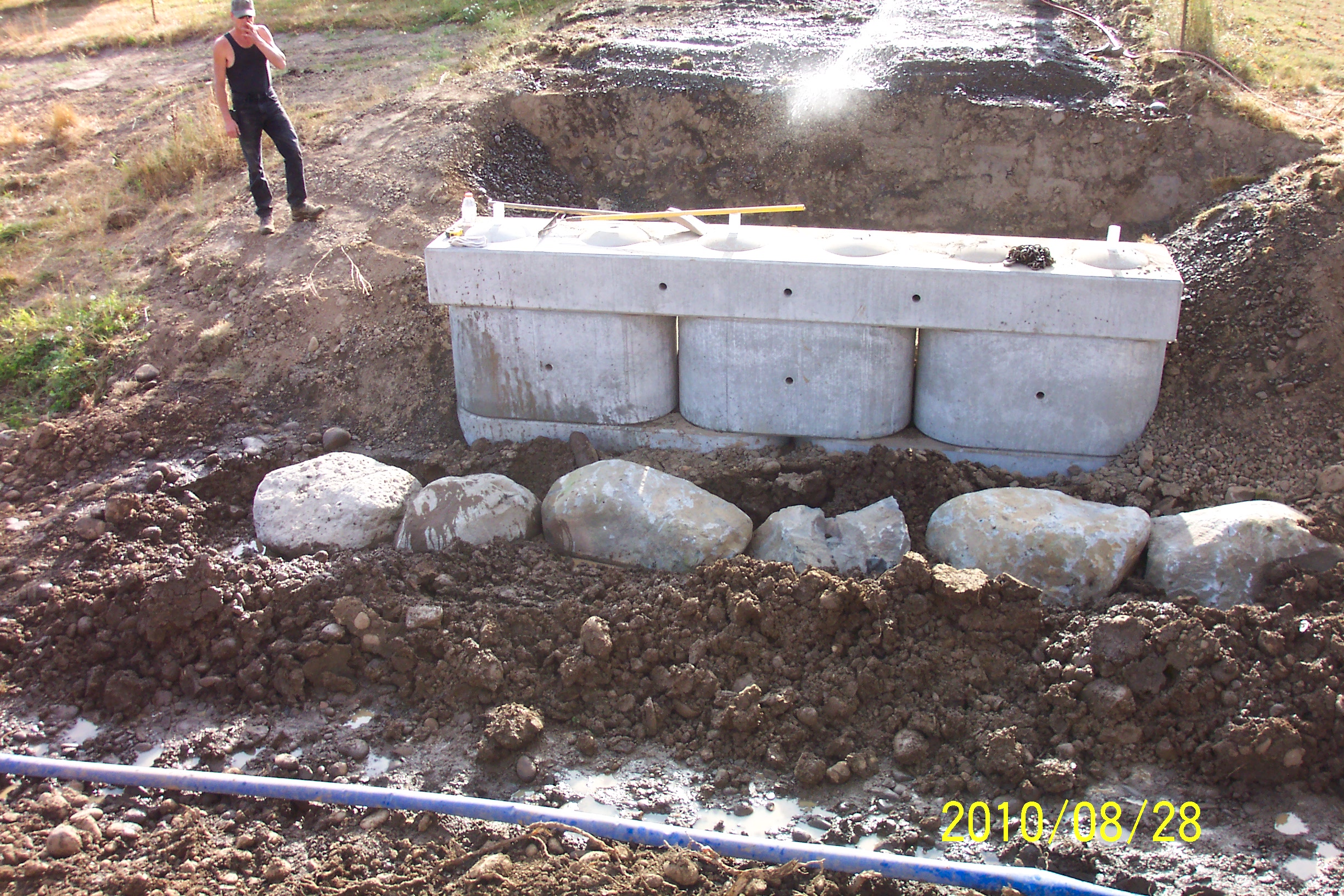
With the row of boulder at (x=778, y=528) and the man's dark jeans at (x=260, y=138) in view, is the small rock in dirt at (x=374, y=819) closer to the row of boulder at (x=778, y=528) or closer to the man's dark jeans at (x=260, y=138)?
the row of boulder at (x=778, y=528)

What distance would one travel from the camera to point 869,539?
16.2ft

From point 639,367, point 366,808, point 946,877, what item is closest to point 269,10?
point 639,367

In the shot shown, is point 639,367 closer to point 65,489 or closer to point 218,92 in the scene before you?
point 65,489

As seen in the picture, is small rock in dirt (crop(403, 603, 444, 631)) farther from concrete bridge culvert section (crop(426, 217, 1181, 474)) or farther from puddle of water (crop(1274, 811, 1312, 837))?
puddle of water (crop(1274, 811, 1312, 837))

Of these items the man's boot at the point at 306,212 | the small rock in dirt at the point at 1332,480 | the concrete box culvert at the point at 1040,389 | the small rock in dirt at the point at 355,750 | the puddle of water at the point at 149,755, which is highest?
the man's boot at the point at 306,212

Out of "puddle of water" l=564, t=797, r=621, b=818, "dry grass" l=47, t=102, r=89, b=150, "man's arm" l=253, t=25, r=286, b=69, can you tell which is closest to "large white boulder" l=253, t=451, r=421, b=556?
"puddle of water" l=564, t=797, r=621, b=818

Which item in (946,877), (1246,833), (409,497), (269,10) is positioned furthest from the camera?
(269,10)

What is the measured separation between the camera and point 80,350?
712 cm

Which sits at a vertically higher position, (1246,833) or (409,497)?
(409,497)

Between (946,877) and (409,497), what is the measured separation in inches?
130

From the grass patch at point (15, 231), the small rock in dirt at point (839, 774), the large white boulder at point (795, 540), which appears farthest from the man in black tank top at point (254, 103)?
the small rock in dirt at point (839, 774)

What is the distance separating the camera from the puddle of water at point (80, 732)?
4.38 m

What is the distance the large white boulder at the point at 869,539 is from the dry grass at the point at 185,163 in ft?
22.4

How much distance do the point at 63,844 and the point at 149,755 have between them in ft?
2.08
